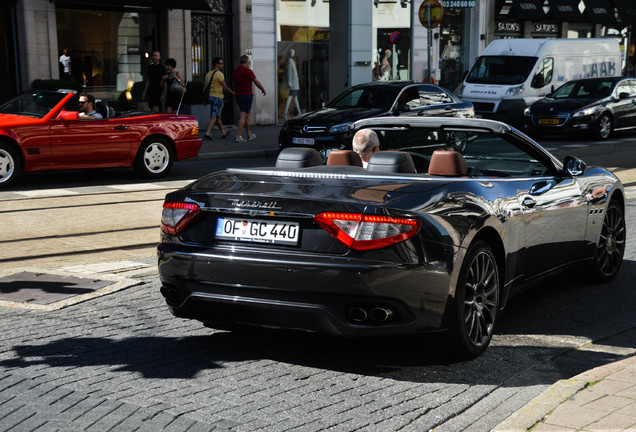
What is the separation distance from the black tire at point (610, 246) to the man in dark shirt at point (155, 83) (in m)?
15.0

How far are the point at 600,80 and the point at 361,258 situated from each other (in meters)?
20.9

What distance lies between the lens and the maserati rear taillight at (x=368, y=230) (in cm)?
471

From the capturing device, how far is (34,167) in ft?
45.3

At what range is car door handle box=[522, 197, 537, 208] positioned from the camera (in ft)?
19.2

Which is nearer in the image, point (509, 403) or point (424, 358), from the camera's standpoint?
point (509, 403)

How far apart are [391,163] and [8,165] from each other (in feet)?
31.5

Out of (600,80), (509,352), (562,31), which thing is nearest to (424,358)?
(509,352)

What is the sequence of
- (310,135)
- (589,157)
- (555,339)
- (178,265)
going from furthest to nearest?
1. (589,157)
2. (310,135)
3. (555,339)
4. (178,265)

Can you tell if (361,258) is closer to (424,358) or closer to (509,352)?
(424,358)

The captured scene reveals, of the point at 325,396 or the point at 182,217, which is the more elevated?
the point at 182,217

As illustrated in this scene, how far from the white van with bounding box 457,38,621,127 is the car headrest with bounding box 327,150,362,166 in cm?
1926

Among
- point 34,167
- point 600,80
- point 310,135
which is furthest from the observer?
point 600,80

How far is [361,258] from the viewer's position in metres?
4.70

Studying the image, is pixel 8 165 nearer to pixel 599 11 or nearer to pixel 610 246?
pixel 610 246
